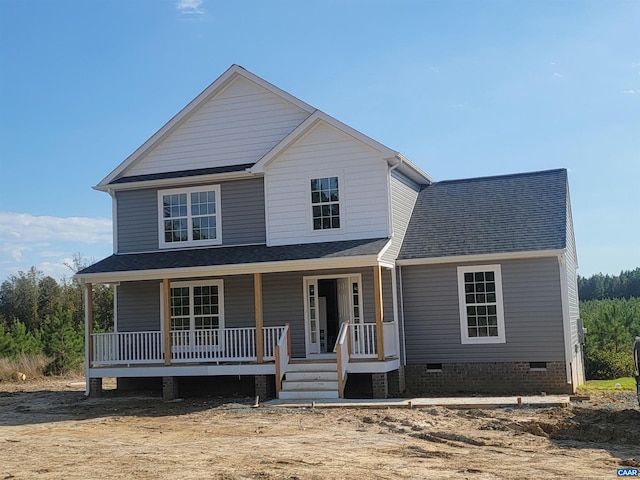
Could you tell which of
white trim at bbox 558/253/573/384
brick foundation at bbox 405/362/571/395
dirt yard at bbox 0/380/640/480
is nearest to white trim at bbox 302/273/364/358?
brick foundation at bbox 405/362/571/395

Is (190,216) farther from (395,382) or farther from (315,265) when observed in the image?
(395,382)

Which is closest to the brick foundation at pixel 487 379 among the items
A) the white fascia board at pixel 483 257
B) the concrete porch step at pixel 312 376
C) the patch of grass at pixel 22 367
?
the concrete porch step at pixel 312 376

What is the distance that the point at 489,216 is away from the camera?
67.2ft

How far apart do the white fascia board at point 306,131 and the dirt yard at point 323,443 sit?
6732mm

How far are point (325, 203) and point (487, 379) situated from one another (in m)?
6.18

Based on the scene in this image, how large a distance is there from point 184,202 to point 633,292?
235 feet

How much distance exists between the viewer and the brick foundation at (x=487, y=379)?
18.2 m

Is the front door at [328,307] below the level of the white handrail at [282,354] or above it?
above

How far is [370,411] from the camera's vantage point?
49.8ft

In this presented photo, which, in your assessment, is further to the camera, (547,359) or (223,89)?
(223,89)

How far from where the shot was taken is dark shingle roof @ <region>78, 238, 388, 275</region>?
60.2ft

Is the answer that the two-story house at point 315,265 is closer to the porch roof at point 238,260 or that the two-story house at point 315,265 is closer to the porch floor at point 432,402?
the porch roof at point 238,260

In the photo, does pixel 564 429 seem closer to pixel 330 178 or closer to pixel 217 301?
pixel 330 178

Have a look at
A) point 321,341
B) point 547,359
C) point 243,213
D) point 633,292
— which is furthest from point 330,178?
point 633,292
